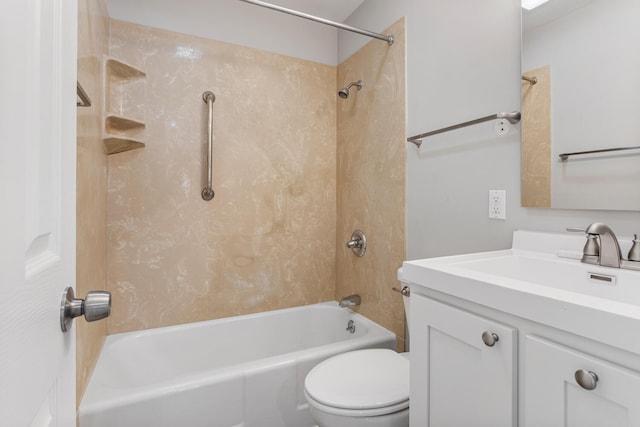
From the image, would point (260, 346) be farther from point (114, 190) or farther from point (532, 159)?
point (532, 159)

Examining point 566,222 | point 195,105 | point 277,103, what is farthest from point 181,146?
point 566,222

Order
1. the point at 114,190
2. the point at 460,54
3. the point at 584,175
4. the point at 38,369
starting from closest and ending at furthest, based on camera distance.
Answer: the point at 38,369 → the point at 584,175 → the point at 460,54 → the point at 114,190

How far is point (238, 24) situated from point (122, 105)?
880mm

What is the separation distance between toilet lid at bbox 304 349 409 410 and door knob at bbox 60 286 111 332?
896mm

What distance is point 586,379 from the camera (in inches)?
22.2

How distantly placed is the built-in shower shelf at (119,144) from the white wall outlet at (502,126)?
1.66m

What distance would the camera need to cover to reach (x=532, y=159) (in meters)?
1.14

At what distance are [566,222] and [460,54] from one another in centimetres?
83

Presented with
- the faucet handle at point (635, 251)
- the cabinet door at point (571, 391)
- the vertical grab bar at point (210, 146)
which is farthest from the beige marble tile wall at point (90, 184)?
the faucet handle at point (635, 251)

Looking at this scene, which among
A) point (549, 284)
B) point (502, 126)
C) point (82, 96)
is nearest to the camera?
point (549, 284)

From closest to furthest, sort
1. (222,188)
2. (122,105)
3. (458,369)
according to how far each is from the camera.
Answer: (458,369) < (122,105) < (222,188)

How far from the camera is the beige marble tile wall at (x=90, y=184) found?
47.4 inches

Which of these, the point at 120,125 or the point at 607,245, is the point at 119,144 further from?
the point at 607,245

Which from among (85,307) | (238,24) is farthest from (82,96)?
(238,24)
